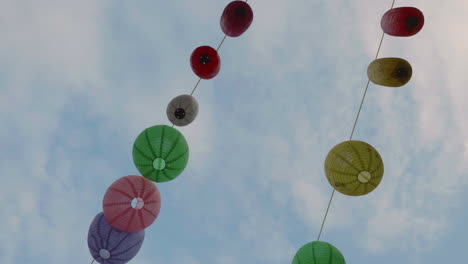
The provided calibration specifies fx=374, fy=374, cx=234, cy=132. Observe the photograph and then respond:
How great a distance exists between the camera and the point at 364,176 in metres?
6.05

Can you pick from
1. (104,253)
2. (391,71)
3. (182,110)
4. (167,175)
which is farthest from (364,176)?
(104,253)

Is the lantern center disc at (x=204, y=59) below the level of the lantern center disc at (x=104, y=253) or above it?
above

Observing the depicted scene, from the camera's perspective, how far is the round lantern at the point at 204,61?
7.21 metres

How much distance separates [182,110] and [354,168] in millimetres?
3386

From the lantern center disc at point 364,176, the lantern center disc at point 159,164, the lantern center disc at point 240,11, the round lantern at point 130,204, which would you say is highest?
the lantern center disc at point 240,11

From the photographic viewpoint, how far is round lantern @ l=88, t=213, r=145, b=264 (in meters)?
6.59

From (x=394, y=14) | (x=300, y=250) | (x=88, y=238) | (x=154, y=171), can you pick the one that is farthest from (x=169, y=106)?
(x=394, y=14)

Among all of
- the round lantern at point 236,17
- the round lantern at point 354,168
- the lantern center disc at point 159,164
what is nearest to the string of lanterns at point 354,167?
the round lantern at point 354,168

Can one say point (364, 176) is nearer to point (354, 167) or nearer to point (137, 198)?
point (354, 167)

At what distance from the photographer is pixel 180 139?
6.66 meters

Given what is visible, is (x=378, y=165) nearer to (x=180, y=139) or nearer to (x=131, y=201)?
(x=180, y=139)

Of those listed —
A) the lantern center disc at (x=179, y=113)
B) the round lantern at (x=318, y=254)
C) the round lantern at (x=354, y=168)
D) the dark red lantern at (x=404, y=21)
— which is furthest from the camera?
the lantern center disc at (x=179, y=113)

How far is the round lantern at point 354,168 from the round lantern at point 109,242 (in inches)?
145

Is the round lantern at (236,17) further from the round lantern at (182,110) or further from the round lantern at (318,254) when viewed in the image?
the round lantern at (318,254)
